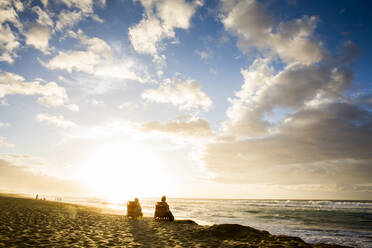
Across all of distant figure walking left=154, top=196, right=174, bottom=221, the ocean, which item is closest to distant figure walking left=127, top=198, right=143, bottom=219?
distant figure walking left=154, top=196, right=174, bottom=221

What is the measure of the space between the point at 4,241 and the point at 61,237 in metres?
1.88

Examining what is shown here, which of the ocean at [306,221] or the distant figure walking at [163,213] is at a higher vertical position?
the distant figure walking at [163,213]

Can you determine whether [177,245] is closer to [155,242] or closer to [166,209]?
[155,242]

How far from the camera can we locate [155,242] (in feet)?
29.1

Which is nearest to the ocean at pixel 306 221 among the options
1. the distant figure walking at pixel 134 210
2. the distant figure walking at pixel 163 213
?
the distant figure walking at pixel 163 213

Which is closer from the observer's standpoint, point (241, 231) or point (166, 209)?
point (241, 231)

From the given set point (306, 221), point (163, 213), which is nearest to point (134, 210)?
point (163, 213)

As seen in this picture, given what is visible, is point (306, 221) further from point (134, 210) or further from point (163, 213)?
point (134, 210)

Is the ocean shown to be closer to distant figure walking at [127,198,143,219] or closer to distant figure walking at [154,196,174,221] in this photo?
distant figure walking at [154,196,174,221]

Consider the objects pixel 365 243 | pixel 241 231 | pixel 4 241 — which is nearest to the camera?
pixel 4 241

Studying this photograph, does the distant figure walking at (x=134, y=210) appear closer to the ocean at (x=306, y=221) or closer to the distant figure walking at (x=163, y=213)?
the distant figure walking at (x=163, y=213)

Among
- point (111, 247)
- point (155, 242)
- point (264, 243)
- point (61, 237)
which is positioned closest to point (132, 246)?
point (111, 247)

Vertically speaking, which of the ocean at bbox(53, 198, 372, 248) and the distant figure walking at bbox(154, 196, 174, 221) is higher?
the distant figure walking at bbox(154, 196, 174, 221)

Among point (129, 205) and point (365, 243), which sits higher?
point (129, 205)
